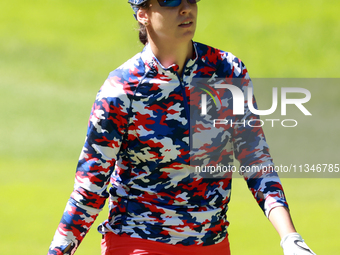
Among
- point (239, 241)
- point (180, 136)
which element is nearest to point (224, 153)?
point (180, 136)

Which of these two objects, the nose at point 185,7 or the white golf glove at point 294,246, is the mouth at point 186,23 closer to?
the nose at point 185,7

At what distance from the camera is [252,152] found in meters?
1.98

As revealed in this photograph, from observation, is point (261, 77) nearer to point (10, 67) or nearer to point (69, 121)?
point (69, 121)

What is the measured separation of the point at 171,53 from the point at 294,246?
867mm

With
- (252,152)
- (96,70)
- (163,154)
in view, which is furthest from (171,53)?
(96,70)

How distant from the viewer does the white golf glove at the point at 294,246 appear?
5.46 ft

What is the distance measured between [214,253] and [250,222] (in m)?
2.86

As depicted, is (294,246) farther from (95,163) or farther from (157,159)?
(95,163)

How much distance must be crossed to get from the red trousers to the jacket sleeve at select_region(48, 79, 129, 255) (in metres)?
Answer: 0.15

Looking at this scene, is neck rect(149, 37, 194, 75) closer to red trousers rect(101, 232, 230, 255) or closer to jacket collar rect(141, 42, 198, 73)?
jacket collar rect(141, 42, 198, 73)

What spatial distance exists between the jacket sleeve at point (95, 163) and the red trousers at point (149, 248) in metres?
0.15

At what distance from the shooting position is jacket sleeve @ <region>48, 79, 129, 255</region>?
1.89 meters

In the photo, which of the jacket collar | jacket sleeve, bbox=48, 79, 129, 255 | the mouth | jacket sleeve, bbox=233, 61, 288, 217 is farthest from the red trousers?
the mouth

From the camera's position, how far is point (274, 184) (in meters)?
1.88
